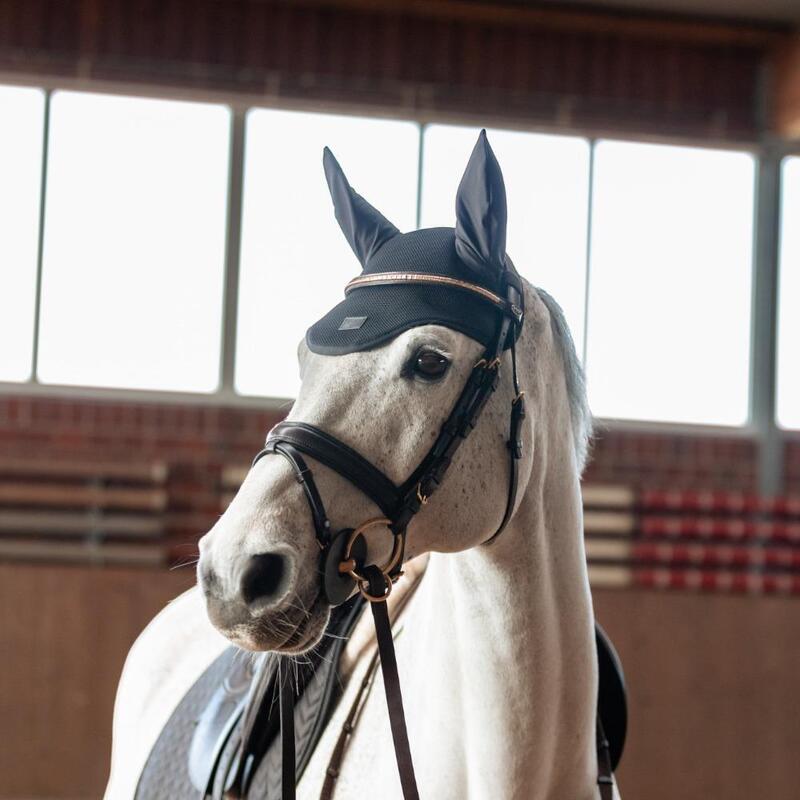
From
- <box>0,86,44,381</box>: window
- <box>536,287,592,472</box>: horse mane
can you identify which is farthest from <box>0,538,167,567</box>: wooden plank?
<box>536,287,592,472</box>: horse mane

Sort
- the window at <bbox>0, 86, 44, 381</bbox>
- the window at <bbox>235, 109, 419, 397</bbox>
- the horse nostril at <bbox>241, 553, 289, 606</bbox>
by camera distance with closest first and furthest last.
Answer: the horse nostril at <bbox>241, 553, 289, 606</bbox> < the window at <bbox>0, 86, 44, 381</bbox> < the window at <bbox>235, 109, 419, 397</bbox>

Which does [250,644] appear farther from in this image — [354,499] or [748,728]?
[748,728]

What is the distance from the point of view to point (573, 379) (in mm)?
1421

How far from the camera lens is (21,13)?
5719 mm

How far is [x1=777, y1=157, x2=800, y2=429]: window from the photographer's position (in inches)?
241

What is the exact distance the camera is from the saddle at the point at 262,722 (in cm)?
152

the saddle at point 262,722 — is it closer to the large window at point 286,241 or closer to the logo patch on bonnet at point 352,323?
the logo patch on bonnet at point 352,323

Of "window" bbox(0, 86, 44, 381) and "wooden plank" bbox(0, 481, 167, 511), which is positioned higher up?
"window" bbox(0, 86, 44, 381)

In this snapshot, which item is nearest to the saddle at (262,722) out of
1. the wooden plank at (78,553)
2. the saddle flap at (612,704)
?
the saddle flap at (612,704)

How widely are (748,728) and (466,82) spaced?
12.6 ft

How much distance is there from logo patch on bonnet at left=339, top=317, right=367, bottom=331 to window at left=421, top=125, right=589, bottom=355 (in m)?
4.47

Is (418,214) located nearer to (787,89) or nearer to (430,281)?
(787,89)

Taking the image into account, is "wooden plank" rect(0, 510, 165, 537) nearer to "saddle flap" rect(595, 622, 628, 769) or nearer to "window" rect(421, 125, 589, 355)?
"window" rect(421, 125, 589, 355)

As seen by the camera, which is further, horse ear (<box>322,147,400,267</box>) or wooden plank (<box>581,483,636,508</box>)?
wooden plank (<box>581,483,636,508</box>)
